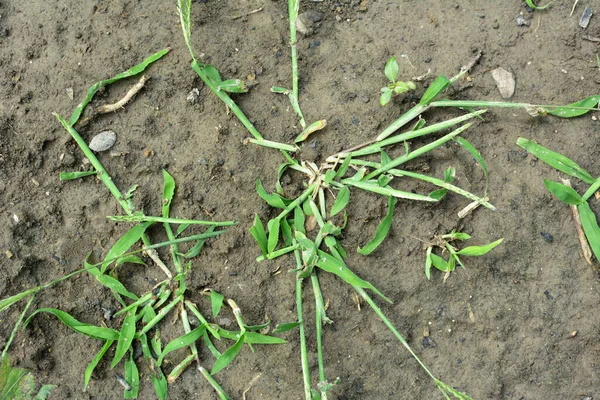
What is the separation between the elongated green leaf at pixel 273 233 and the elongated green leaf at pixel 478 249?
0.65 meters

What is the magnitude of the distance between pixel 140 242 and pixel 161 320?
30 centimetres

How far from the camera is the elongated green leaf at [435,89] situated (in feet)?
6.54

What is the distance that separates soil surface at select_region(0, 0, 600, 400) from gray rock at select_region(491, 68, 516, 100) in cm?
3

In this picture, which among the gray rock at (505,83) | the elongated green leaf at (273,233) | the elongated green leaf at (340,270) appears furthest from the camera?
the gray rock at (505,83)

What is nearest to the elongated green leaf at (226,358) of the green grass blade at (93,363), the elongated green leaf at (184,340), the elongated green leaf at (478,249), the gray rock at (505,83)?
the elongated green leaf at (184,340)

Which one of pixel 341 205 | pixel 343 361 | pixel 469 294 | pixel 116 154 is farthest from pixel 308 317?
pixel 116 154

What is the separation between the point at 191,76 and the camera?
86.0 inches

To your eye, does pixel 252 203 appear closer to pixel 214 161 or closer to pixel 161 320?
pixel 214 161

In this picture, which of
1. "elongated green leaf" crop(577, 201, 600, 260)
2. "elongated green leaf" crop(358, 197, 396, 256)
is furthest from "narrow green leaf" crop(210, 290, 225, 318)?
"elongated green leaf" crop(577, 201, 600, 260)

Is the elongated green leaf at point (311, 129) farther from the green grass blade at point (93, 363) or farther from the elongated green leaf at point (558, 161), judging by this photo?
the green grass blade at point (93, 363)

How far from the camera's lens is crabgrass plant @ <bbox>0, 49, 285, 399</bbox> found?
2.04 m

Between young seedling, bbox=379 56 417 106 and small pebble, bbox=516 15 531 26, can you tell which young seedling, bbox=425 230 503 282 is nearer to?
young seedling, bbox=379 56 417 106

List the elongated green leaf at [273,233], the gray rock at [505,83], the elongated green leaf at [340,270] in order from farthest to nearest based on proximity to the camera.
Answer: the gray rock at [505,83] < the elongated green leaf at [273,233] < the elongated green leaf at [340,270]

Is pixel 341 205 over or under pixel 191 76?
under
